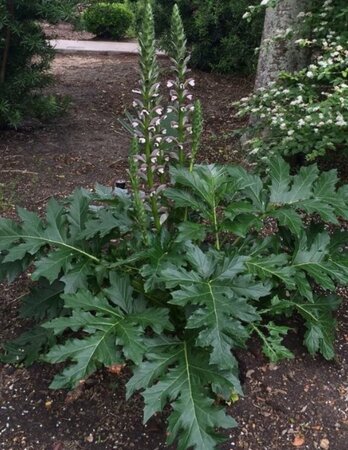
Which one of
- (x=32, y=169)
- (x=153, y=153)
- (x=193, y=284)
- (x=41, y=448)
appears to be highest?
(x=153, y=153)

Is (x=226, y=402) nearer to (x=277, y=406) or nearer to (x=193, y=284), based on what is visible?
(x=277, y=406)

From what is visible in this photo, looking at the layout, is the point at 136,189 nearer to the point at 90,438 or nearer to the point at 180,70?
the point at 180,70

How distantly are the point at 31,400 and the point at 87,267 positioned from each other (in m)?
0.71

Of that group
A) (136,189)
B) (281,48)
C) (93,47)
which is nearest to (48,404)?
(136,189)

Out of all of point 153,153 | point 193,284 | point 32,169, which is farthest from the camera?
point 32,169

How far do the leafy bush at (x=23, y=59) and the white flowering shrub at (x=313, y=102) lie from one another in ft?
6.50

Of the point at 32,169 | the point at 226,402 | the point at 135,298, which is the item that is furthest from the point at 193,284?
the point at 32,169

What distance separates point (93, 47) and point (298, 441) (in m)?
9.49

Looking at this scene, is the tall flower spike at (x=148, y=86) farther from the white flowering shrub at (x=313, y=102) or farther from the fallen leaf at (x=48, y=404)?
the white flowering shrub at (x=313, y=102)

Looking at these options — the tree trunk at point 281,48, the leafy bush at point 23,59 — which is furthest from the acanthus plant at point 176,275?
the leafy bush at point 23,59

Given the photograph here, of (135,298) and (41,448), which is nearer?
(41,448)

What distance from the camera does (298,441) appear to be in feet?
8.60

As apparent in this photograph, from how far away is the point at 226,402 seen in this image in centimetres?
275

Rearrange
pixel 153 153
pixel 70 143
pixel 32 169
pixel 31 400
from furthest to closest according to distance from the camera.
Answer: pixel 70 143 < pixel 32 169 < pixel 31 400 < pixel 153 153
